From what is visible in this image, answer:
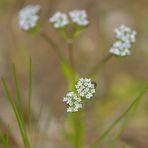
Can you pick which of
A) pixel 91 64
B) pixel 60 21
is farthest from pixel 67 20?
pixel 91 64

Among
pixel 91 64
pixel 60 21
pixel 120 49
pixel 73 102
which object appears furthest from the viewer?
pixel 91 64

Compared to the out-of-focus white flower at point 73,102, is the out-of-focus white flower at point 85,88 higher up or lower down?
higher up

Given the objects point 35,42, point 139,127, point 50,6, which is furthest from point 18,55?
point 139,127

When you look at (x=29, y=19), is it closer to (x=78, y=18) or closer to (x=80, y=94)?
(x=78, y=18)

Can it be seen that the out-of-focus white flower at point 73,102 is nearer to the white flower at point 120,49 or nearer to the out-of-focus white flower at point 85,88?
the out-of-focus white flower at point 85,88

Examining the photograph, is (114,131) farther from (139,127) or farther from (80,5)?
(80,5)

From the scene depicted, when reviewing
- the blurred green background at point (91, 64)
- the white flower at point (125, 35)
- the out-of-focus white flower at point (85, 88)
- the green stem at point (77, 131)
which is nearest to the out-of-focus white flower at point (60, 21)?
the white flower at point (125, 35)

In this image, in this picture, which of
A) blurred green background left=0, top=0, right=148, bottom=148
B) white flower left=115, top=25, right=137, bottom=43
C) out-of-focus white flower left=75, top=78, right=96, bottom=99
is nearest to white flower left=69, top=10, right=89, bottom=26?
white flower left=115, top=25, right=137, bottom=43
